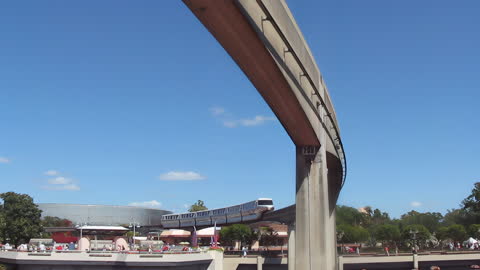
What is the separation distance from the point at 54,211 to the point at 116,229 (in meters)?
104

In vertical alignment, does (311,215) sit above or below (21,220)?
above

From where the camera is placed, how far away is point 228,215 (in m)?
91.1

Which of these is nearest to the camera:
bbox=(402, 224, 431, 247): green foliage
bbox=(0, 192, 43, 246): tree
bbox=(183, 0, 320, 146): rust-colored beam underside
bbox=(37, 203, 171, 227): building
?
bbox=(183, 0, 320, 146): rust-colored beam underside

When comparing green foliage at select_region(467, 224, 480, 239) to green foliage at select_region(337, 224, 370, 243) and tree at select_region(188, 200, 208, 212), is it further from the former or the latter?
tree at select_region(188, 200, 208, 212)

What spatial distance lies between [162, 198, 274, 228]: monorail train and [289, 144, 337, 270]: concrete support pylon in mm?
52625

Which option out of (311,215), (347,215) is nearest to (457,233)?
(347,215)

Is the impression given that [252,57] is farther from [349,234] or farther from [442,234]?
[442,234]

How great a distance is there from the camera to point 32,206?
61.6 metres

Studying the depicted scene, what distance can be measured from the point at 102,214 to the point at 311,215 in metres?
125

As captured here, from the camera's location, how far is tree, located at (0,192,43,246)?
189 feet

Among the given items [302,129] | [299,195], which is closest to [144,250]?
[299,195]

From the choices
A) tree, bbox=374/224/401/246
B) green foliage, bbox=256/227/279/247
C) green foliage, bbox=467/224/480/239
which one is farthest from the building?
green foliage, bbox=467/224/480/239

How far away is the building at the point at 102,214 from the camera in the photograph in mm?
140875

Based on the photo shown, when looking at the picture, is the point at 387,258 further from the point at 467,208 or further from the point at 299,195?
the point at 467,208
